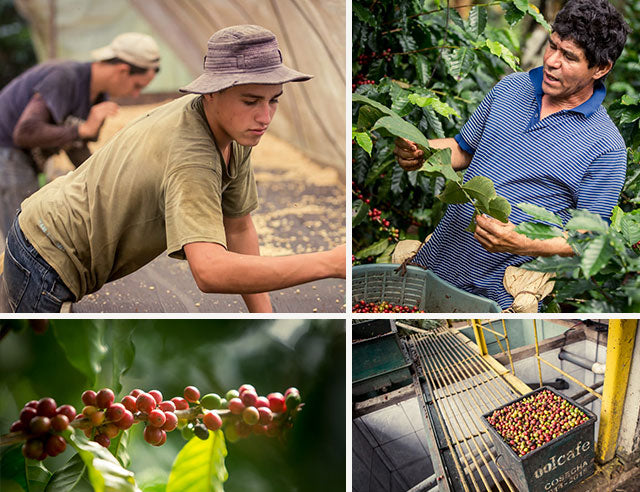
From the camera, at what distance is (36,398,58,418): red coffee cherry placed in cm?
141

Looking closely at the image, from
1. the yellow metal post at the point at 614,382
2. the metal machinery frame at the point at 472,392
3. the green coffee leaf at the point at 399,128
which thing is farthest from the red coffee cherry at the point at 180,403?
the yellow metal post at the point at 614,382

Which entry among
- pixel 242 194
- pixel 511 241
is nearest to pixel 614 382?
pixel 511 241

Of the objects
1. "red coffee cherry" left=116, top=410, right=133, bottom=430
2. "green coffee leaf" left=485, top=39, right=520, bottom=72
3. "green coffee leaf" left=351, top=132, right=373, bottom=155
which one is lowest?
"red coffee cherry" left=116, top=410, right=133, bottom=430

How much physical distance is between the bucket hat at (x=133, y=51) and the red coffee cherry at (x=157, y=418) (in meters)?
0.85

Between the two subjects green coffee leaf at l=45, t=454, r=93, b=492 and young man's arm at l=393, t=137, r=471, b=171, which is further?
young man's arm at l=393, t=137, r=471, b=171

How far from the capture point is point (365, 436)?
165cm

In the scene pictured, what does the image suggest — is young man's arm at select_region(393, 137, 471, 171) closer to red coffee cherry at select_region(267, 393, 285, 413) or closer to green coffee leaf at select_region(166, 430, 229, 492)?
red coffee cherry at select_region(267, 393, 285, 413)

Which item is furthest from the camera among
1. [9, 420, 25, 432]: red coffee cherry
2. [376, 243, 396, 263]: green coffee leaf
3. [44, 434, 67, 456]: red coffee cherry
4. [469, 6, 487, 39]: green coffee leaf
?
[376, 243, 396, 263]: green coffee leaf

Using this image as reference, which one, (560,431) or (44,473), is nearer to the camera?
(44,473)

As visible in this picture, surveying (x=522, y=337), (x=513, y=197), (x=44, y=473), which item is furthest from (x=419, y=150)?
(x=44, y=473)

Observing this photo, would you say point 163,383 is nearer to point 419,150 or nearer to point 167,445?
point 167,445

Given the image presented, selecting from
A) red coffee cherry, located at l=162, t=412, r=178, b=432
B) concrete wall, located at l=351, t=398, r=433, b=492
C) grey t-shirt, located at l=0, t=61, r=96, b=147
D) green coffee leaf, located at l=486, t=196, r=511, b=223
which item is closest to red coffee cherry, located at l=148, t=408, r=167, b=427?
red coffee cherry, located at l=162, t=412, r=178, b=432

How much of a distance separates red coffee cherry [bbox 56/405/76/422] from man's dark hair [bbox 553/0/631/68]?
1483 millimetres

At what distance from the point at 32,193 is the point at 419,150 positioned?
1.00m
